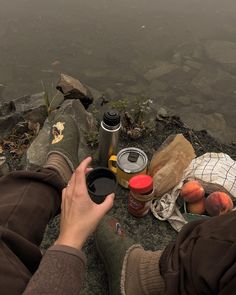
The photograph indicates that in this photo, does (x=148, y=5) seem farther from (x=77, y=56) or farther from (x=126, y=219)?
(x=126, y=219)

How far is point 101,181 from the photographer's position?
2.89 m

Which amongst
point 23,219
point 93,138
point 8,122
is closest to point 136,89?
point 93,138

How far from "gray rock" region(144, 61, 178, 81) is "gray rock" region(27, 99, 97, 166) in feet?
6.62

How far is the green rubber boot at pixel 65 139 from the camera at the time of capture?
3.18 metres

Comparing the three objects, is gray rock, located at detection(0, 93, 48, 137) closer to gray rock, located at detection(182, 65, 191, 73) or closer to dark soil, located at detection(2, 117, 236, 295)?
dark soil, located at detection(2, 117, 236, 295)

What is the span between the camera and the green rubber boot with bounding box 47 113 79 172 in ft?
10.4

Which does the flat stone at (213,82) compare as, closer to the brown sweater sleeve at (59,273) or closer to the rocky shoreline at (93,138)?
the rocky shoreline at (93,138)

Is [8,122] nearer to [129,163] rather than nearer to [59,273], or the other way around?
[129,163]

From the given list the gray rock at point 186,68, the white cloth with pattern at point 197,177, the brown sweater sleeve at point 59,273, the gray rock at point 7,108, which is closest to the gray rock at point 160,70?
the gray rock at point 186,68

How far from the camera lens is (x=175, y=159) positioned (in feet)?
10.7

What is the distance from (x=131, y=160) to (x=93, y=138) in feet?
2.41

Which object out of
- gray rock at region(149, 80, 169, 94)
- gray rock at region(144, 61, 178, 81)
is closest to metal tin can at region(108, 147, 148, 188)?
gray rock at region(149, 80, 169, 94)

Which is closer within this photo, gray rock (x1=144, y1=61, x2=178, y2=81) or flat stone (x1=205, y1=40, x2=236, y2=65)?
gray rock (x1=144, y1=61, x2=178, y2=81)

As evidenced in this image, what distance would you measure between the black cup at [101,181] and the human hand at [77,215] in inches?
26.8
